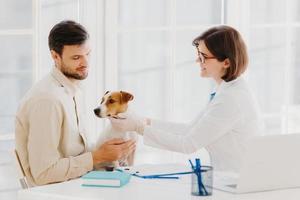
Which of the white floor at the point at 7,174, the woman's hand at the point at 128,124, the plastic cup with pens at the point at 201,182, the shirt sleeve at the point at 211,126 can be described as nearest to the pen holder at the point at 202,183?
the plastic cup with pens at the point at 201,182

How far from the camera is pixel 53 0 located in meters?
3.68

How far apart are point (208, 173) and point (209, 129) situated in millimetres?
597

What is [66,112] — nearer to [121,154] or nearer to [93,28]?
[121,154]

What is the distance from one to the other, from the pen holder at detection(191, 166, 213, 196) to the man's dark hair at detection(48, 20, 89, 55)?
38.2 inches

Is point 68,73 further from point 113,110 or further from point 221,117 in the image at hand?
point 221,117

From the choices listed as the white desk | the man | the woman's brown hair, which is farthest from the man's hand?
the woman's brown hair

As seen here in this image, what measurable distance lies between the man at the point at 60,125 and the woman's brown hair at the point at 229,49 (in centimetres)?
58

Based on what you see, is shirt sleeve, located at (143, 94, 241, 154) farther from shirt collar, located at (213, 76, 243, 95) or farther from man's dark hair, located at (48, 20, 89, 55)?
man's dark hair, located at (48, 20, 89, 55)

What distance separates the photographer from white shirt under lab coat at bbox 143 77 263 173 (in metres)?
3.06

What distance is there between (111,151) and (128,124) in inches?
6.8

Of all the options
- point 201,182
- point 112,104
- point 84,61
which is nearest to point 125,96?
point 112,104

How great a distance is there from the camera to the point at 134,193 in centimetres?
245

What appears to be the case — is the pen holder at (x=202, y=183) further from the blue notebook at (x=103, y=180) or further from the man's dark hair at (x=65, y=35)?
the man's dark hair at (x=65, y=35)

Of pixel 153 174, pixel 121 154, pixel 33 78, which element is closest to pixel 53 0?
pixel 33 78
